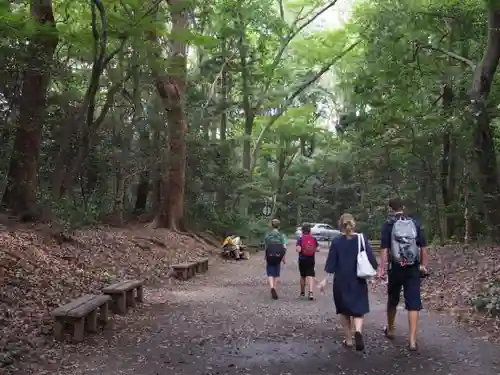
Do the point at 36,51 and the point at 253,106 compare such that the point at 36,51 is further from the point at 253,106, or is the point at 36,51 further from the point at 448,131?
the point at 253,106

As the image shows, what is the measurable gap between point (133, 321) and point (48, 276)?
1862 mm

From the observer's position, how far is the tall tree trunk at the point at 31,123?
37.8ft

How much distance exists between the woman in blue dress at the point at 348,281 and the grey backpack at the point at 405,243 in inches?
11.6

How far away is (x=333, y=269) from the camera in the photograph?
6621mm

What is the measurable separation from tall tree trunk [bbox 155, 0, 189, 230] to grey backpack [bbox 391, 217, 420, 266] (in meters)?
13.7

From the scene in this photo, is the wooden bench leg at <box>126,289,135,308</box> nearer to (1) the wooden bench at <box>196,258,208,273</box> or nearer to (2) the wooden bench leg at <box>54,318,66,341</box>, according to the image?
(2) the wooden bench leg at <box>54,318,66,341</box>

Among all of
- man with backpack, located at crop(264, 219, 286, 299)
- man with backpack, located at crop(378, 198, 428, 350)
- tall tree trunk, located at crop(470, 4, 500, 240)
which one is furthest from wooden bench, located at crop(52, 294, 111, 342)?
tall tree trunk, located at crop(470, 4, 500, 240)

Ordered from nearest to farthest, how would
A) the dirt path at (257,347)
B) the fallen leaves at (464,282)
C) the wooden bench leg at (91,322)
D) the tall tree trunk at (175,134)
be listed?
1. the dirt path at (257,347)
2. the wooden bench leg at (91,322)
3. the fallen leaves at (464,282)
4. the tall tree trunk at (175,134)

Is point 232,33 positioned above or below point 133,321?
above

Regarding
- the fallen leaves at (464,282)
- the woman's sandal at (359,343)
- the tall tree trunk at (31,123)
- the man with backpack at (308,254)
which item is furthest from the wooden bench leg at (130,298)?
the fallen leaves at (464,282)

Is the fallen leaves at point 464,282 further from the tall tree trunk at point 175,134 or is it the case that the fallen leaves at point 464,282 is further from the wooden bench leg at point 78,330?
the tall tree trunk at point 175,134

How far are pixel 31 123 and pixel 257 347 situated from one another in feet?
26.6

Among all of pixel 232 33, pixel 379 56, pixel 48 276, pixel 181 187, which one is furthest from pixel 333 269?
pixel 232 33

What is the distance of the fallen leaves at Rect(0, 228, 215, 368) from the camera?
659 centimetres
